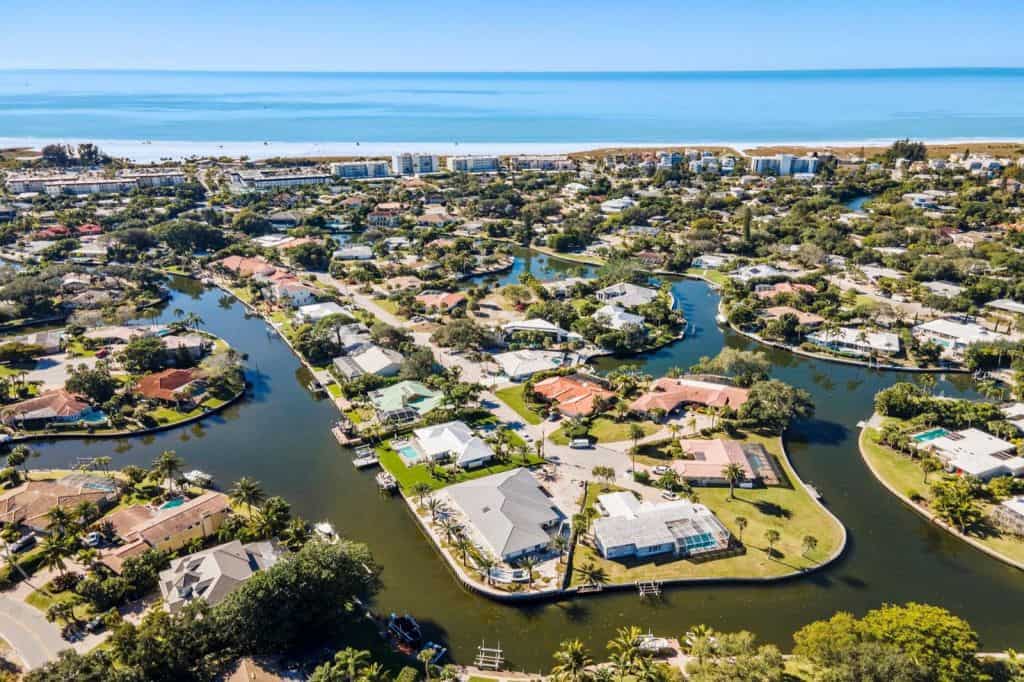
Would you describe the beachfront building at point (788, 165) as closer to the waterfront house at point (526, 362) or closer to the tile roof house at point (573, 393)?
the waterfront house at point (526, 362)

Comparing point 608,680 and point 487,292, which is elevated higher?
point 487,292

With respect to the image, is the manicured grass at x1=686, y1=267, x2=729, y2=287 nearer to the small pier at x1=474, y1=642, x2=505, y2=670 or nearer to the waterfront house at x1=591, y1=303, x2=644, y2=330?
the waterfront house at x1=591, y1=303, x2=644, y2=330

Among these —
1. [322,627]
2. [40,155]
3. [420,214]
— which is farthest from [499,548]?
[40,155]

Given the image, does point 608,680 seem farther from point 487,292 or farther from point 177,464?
point 487,292

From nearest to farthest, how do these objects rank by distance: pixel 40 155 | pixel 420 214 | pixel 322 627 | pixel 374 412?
pixel 322 627 < pixel 374 412 < pixel 420 214 < pixel 40 155

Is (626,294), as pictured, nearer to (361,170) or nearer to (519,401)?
(519,401)

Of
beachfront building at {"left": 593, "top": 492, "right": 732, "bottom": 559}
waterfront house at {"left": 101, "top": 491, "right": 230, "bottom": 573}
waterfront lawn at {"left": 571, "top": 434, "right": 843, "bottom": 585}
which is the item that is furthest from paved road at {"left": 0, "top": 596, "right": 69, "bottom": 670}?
beachfront building at {"left": 593, "top": 492, "right": 732, "bottom": 559}

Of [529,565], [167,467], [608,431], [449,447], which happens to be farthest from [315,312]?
[529,565]

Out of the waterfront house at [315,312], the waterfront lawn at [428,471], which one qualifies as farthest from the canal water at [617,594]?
the waterfront house at [315,312]
